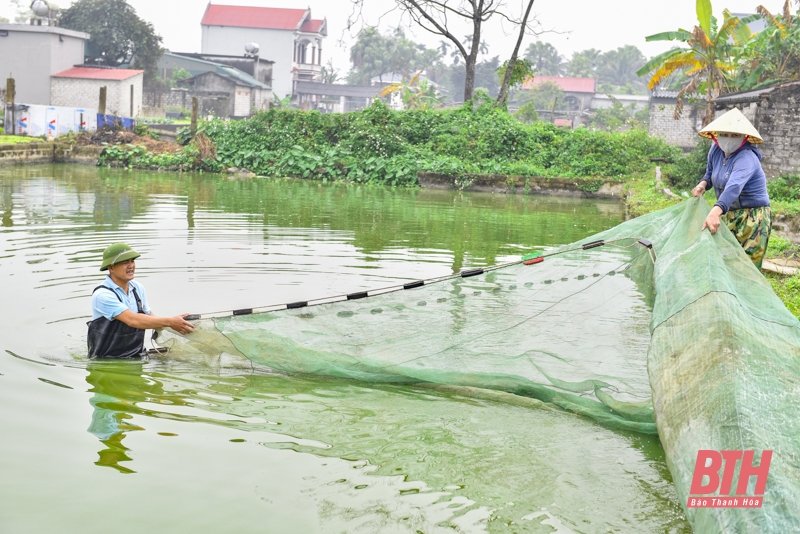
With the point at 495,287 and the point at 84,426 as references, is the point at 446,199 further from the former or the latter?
the point at 84,426

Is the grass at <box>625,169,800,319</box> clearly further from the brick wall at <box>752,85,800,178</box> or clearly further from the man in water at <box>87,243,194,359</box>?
the man in water at <box>87,243,194,359</box>

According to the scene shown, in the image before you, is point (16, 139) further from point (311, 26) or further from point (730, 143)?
point (311, 26)

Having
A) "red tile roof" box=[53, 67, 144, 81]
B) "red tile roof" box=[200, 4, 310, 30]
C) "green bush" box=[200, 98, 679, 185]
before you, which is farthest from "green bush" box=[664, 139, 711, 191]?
"red tile roof" box=[200, 4, 310, 30]

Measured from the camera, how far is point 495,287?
584 cm

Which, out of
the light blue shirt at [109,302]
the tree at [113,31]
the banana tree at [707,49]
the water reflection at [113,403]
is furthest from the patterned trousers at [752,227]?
the tree at [113,31]

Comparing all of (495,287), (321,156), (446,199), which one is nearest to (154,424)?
(495,287)

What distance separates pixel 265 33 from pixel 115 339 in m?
54.7

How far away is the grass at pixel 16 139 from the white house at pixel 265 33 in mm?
32182

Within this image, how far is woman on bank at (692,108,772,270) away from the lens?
5.77 m

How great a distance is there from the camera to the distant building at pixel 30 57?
33.2 meters

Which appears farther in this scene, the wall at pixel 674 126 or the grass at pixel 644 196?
the wall at pixel 674 126

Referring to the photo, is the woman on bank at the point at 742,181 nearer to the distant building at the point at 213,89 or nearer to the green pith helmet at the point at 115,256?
the green pith helmet at the point at 115,256

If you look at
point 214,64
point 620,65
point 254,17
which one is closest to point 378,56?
point 254,17

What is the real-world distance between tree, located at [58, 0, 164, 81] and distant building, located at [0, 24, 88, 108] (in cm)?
685
